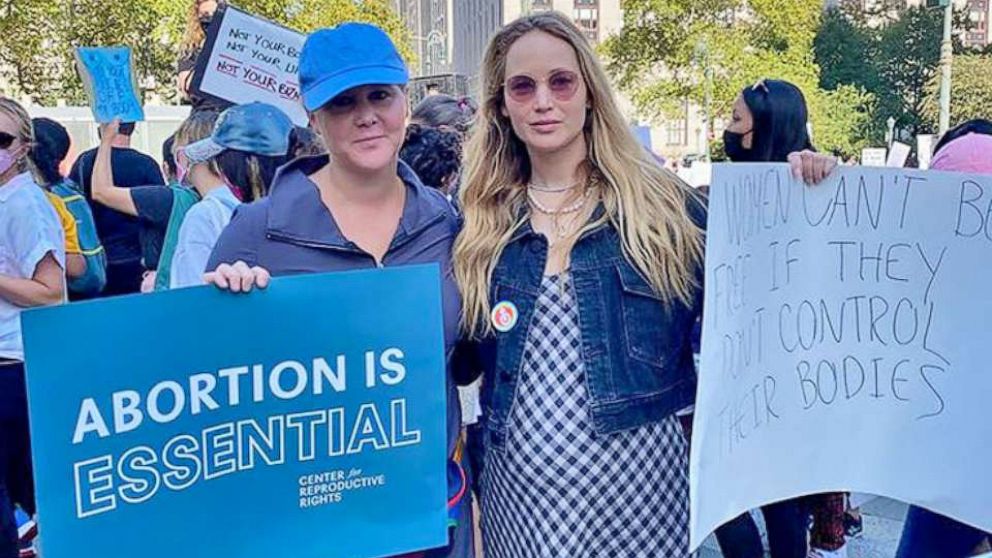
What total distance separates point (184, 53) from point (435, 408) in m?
4.99

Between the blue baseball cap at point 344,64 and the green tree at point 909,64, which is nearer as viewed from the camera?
the blue baseball cap at point 344,64

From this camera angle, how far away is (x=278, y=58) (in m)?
5.38

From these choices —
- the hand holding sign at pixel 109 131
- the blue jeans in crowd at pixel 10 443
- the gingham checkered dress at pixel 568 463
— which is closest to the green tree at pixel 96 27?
the hand holding sign at pixel 109 131

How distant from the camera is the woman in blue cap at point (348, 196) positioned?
6.01 feet

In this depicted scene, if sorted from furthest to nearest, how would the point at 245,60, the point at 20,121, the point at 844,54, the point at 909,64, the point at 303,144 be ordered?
the point at 844,54
the point at 909,64
the point at 245,60
the point at 303,144
the point at 20,121

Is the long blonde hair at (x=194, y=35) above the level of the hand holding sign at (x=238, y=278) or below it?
above

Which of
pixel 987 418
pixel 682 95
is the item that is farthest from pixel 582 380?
pixel 682 95

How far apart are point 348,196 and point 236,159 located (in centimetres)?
182

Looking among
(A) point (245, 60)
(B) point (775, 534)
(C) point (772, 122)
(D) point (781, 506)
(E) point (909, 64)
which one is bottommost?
(B) point (775, 534)

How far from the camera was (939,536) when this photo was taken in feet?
8.46

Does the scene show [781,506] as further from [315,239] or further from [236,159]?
[236,159]

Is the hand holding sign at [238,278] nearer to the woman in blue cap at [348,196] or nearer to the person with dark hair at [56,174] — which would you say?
the woman in blue cap at [348,196]

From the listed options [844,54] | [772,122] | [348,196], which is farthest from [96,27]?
[844,54]

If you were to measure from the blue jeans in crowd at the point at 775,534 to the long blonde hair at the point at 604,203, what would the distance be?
152 cm
